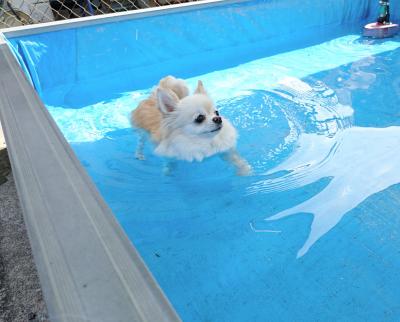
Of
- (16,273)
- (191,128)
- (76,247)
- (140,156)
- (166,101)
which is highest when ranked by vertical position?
(76,247)

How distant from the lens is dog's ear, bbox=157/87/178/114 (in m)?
1.79

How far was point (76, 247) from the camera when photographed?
666mm

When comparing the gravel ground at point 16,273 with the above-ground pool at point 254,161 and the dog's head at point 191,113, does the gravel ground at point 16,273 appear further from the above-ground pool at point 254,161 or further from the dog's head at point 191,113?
the dog's head at point 191,113

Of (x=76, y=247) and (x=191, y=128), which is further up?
(x=76, y=247)

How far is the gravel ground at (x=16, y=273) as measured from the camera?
1.00 m

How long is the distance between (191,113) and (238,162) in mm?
361

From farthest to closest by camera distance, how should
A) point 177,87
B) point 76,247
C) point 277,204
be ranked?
point 177,87, point 277,204, point 76,247

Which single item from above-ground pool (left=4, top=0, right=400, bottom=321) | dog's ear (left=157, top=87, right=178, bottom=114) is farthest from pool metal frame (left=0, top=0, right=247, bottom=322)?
dog's ear (left=157, top=87, right=178, bottom=114)

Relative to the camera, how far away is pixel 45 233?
71 centimetres

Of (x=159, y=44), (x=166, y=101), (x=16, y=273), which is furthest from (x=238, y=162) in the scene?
(x=159, y=44)

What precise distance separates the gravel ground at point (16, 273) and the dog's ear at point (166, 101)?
0.79 metres

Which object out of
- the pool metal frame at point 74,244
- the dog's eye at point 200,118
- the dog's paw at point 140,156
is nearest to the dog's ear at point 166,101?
the dog's eye at point 200,118

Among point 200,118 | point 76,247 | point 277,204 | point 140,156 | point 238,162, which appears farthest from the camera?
point 140,156

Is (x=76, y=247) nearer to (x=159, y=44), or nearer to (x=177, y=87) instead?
(x=177, y=87)
